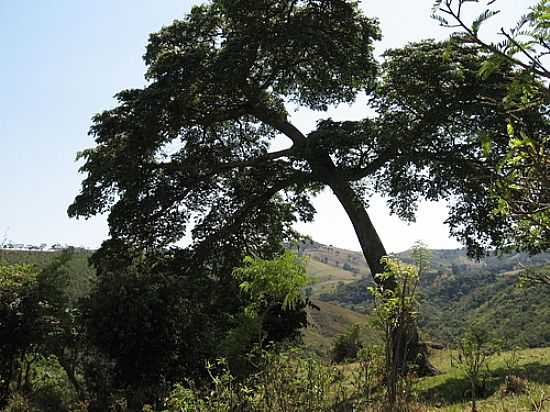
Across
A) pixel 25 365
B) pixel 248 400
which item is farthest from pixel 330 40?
pixel 25 365

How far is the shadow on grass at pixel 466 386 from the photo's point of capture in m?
8.08

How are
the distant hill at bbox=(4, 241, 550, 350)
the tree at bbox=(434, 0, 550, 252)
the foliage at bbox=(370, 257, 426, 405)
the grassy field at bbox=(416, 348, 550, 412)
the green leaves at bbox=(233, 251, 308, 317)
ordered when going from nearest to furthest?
the tree at bbox=(434, 0, 550, 252) → the foliage at bbox=(370, 257, 426, 405) → the green leaves at bbox=(233, 251, 308, 317) → the grassy field at bbox=(416, 348, 550, 412) → the distant hill at bbox=(4, 241, 550, 350)

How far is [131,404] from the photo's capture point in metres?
11.6

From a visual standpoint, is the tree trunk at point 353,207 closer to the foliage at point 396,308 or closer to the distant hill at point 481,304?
the distant hill at point 481,304

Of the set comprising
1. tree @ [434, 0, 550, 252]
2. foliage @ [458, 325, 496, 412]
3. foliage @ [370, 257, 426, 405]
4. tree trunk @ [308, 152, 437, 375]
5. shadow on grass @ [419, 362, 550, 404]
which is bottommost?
shadow on grass @ [419, 362, 550, 404]

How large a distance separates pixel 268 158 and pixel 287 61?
115 inches

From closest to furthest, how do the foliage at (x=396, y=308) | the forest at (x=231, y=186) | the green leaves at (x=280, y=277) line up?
1. the foliage at (x=396, y=308)
2. the green leaves at (x=280, y=277)
3. the forest at (x=231, y=186)

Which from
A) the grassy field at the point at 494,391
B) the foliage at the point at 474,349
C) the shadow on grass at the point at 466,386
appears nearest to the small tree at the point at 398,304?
the grassy field at the point at 494,391

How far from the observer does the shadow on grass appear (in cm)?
808

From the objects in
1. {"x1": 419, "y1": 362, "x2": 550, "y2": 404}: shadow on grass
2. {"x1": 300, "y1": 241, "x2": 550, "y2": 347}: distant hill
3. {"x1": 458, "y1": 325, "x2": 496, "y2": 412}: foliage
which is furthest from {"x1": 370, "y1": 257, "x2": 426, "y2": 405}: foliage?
{"x1": 419, "y1": 362, "x2": 550, "y2": 404}: shadow on grass

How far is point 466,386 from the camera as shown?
8.90 meters

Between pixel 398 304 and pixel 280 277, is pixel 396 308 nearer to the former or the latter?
pixel 398 304

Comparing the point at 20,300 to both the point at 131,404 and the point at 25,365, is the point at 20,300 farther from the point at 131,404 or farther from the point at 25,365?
the point at 131,404

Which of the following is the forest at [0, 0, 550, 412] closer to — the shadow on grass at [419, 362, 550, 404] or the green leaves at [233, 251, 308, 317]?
the shadow on grass at [419, 362, 550, 404]
